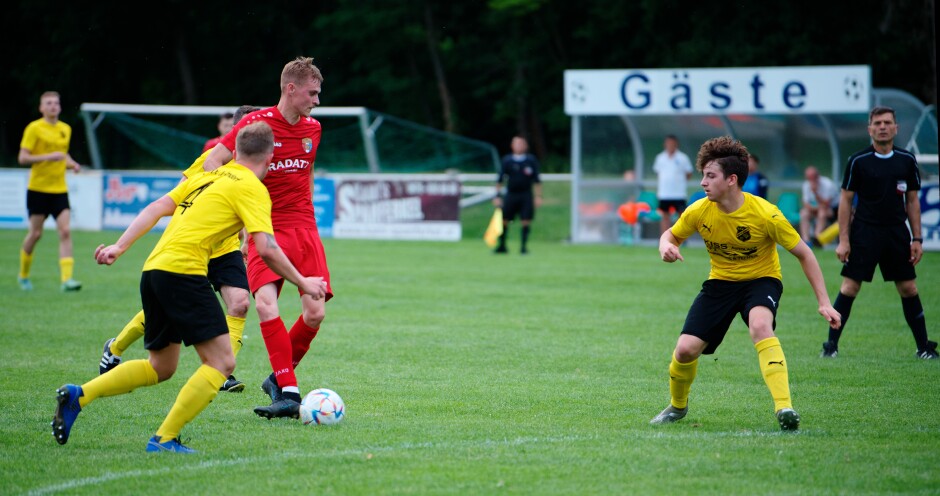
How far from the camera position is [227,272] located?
7117mm

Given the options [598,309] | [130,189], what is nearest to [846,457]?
[598,309]

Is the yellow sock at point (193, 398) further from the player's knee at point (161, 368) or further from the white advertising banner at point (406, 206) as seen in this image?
the white advertising banner at point (406, 206)

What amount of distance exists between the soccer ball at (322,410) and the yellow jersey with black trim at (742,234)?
7.17 ft

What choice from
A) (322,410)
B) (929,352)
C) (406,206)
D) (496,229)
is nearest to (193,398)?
(322,410)

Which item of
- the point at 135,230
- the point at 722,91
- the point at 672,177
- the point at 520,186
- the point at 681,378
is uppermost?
the point at 722,91

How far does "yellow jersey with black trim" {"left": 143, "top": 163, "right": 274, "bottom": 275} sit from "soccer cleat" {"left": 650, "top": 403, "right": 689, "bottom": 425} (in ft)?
8.19

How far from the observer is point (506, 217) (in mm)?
20234

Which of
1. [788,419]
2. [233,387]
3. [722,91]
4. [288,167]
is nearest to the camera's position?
[788,419]

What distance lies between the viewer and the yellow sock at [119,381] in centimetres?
551

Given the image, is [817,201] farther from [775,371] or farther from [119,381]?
[119,381]

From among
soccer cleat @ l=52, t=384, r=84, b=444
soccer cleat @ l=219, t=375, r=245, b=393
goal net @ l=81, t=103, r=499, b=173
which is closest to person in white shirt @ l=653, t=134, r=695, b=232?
goal net @ l=81, t=103, r=499, b=173

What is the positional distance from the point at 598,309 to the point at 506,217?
8.28 m

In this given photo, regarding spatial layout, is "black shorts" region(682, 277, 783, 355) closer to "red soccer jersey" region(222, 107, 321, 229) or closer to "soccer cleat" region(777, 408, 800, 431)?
"soccer cleat" region(777, 408, 800, 431)

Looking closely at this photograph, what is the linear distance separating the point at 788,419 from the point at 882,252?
361 cm
